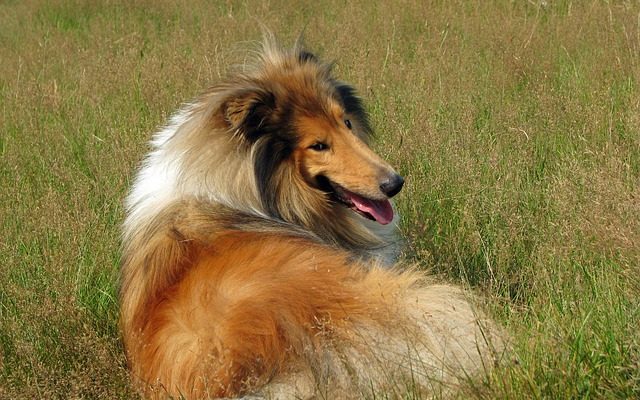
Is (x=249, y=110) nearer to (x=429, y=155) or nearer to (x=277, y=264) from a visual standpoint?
(x=277, y=264)

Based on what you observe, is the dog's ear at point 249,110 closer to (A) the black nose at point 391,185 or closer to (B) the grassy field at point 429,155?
(A) the black nose at point 391,185

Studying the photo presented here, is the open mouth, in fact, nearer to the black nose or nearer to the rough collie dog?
the rough collie dog

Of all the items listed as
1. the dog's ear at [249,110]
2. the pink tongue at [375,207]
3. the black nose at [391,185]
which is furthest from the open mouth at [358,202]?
the dog's ear at [249,110]

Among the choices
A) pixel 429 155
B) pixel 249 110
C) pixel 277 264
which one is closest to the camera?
pixel 277 264

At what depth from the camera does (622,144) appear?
16.3 ft

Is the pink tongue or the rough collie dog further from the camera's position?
the pink tongue

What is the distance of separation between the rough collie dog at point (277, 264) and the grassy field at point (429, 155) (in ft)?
0.95

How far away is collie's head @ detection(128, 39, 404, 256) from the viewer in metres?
3.71

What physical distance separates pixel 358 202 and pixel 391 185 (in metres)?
0.23

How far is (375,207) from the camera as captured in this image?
3.91 metres

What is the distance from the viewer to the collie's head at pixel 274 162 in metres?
3.71

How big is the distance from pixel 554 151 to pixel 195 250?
2.71 metres


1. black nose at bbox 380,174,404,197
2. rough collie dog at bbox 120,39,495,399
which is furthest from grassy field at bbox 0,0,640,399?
black nose at bbox 380,174,404,197

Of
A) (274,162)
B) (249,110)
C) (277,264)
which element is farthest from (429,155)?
(277,264)
